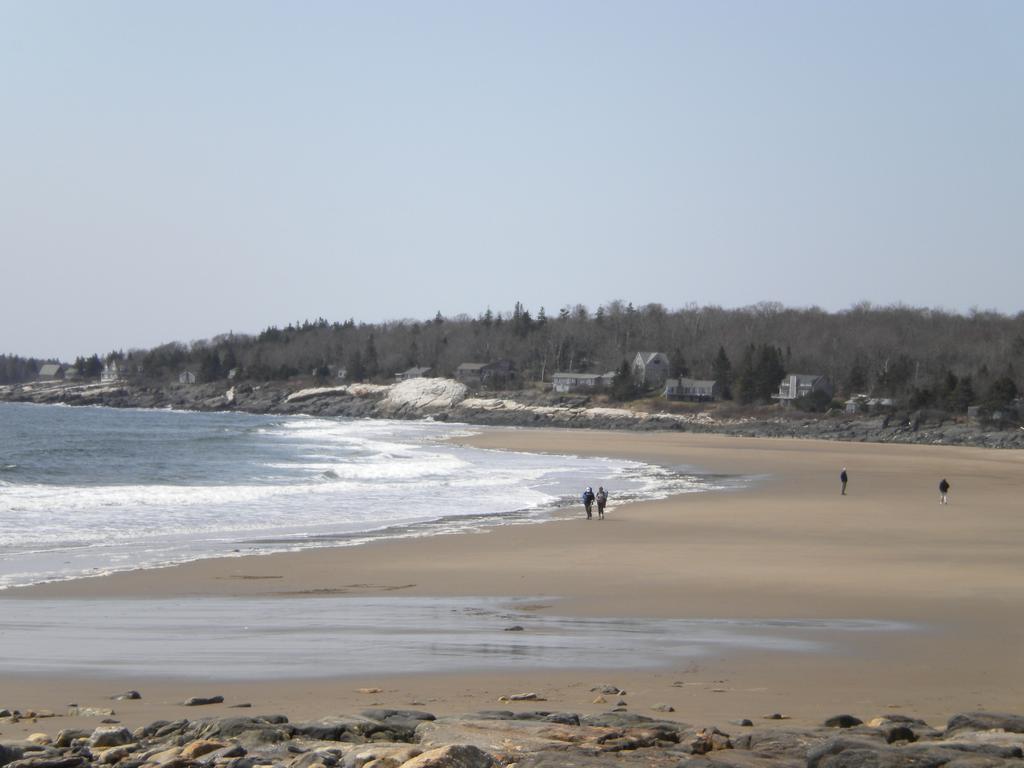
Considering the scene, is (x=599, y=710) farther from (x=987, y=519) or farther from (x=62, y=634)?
(x=987, y=519)

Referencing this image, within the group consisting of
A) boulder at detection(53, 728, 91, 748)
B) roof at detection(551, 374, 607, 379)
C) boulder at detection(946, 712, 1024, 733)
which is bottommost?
boulder at detection(53, 728, 91, 748)

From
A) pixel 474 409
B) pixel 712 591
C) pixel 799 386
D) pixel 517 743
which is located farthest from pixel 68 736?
pixel 474 409

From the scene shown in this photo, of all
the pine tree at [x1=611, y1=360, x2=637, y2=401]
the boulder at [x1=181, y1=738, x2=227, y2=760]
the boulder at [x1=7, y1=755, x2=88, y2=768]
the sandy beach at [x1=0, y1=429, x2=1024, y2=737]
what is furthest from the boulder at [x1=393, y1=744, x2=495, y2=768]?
the pine tree at [x1=611, y1=360, x2=637, y2=401]

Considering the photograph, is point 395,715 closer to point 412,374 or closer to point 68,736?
point 68,736

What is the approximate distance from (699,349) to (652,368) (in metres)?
12.8

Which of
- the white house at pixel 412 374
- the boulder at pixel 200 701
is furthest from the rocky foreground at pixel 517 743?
the white house at pixel 412 374

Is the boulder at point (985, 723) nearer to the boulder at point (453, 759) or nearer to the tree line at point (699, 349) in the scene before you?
the boulder at point (453, 759)

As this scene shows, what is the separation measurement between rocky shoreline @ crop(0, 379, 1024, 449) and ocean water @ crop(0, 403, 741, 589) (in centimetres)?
3943

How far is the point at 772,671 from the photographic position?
10008 millimetres

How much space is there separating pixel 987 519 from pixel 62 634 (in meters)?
22.8

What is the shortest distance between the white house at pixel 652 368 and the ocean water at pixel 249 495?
67.6 m

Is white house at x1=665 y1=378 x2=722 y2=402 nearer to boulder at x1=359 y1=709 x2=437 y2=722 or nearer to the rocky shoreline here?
the rocky shoreline

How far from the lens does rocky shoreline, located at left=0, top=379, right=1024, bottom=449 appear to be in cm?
8289

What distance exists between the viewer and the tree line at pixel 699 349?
105m
